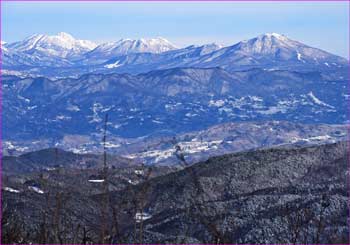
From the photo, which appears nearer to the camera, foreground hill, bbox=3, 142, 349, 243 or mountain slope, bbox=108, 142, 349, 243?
foreground hill, bbox=3, 142, 349, 243

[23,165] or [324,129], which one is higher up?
[23,165]

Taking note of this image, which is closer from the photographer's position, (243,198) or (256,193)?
(243,198)

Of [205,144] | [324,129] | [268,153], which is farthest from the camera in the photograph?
[324,129]

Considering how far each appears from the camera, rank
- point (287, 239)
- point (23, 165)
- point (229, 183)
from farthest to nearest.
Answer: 1. point (23, 165)
2. point (229, 183)
3. point (287, 239)

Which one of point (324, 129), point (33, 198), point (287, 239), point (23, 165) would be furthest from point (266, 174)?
point (324, 129)

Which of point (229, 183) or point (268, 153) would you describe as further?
point (268, 153)

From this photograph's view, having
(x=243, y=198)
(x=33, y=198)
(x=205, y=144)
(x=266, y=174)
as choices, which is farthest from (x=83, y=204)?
(x=205, y=144)

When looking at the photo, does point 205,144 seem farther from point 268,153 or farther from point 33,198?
point 33,198

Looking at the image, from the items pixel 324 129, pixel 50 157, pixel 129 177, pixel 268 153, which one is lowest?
pixel 324 129

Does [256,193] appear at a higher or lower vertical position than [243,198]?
lower

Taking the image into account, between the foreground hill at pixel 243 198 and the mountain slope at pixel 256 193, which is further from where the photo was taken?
the mountain slope at pixel 256 193
